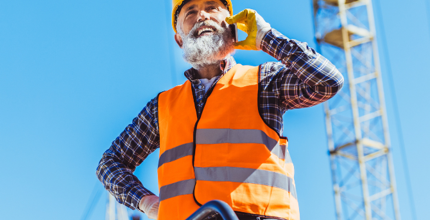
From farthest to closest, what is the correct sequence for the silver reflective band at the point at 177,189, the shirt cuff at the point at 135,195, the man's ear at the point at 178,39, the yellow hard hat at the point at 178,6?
the man's ear at the point at 178,39 → the yellow hard hat at the point at 178,6 → the shirt cuff at the point at 135,195 → the silver reflective band at the point at 177,189

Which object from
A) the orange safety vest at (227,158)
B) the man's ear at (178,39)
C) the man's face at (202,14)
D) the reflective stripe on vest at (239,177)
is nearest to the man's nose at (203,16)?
the man's face at (202,14)

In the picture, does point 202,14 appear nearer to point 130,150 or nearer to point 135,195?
point 130,150

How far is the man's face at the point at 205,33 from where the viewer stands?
3.03 meters

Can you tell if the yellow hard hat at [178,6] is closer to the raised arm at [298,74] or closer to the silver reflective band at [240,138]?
the raised arm at [298,74]

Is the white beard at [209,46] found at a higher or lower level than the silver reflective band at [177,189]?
higher

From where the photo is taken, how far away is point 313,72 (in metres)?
2.51

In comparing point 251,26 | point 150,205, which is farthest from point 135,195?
point 251,26

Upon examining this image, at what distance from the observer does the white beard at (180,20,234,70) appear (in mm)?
3021

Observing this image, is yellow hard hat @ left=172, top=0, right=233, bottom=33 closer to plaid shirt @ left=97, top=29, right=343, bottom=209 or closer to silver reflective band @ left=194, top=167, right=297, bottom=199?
plaid shirt @ left=97, top=29, right=343, bottom=209

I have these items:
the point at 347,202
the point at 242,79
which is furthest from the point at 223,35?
the point at 347,202

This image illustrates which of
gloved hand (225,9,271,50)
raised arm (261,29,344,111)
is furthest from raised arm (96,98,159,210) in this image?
raised arm (261,29,344,111)

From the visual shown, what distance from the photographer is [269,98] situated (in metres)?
2.65

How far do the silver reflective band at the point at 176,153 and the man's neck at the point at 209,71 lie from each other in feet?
2.26

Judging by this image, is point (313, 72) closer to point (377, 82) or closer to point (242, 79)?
point (242, 79)
